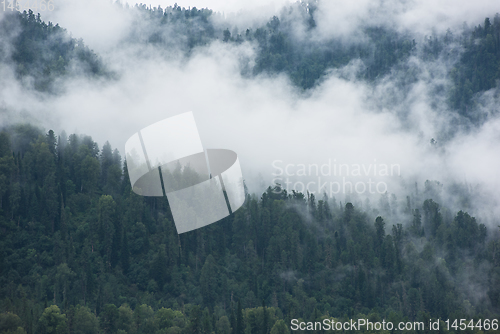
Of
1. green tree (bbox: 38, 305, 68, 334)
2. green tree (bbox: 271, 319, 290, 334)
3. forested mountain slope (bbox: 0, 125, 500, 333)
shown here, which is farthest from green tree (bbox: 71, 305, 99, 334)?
green tree (bbox: 271, 319, 290, 334)

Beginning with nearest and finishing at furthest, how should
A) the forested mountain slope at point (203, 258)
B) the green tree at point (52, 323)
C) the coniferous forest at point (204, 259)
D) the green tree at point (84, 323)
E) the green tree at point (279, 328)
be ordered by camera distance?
the green tree at point (52, 323)
the green tree at point (84, 323)
the green tree at point (279, 328)
the coniferous forest at point (204, 259)
the forested mountain slope at point (203, 258)

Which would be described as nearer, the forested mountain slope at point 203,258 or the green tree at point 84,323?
the green tree at point 84,323

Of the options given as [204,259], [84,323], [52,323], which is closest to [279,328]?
[84,323]

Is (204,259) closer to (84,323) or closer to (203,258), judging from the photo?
(203,258)

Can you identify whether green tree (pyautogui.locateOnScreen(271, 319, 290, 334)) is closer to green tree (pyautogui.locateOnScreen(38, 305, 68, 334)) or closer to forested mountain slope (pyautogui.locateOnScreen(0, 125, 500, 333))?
forested mountain slope (pyautogui.locateOnScreen(0, 125, 500, 333))

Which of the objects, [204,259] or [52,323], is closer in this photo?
[52,323]

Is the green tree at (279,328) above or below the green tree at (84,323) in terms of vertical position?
below

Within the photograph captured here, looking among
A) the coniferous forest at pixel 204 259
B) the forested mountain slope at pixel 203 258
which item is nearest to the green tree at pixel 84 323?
the forested mountain slope at pixel 203 258

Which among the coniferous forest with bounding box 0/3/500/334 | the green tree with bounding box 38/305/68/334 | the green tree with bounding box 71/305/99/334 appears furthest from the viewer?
the coniferous forest with bounding box 0/3/500/334

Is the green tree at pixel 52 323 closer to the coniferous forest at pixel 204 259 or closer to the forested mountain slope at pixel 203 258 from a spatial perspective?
the coniferous forest at pixel 204 259

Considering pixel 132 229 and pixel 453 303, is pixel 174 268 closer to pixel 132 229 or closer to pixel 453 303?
pixel 132 229

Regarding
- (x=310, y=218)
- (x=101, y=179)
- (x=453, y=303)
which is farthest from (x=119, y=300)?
(x=453, y=303)

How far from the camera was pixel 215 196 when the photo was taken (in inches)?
3893

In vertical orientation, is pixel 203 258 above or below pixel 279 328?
above
